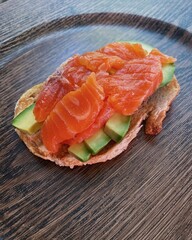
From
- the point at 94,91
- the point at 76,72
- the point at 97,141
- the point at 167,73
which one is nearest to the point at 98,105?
the point at 94,91

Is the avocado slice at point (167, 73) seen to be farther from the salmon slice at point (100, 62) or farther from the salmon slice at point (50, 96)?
the salmon slice at point (50, 96)

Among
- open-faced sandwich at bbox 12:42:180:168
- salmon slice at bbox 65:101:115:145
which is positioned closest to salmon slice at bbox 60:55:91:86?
open-faced sandwich at bbox 12:42:180:168

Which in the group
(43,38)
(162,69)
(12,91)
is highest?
(162,69)

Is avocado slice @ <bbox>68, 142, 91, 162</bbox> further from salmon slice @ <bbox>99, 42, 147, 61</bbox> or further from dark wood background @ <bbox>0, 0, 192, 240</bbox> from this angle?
salmon slice @ <bbox>99, 42, 147, 61</bbox>

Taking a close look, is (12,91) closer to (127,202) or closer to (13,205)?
(13,205)

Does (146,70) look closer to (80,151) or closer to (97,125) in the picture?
(97,125)

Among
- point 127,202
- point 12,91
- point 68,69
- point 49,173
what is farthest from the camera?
point 12,91

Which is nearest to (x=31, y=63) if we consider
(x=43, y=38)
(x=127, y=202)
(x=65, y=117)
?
(x=43, y=38)
